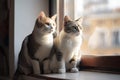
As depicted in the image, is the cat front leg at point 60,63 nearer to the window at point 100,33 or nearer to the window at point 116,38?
the window at point 100,33

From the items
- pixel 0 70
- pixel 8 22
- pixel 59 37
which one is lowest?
pixel 0 70

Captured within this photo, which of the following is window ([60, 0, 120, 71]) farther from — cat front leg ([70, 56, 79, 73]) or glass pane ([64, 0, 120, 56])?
cat front leg ([70, 56, 79, 73])

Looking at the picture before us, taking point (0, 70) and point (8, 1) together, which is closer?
point (8, 1)

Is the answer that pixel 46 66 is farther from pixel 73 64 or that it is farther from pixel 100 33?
pixel 100 33

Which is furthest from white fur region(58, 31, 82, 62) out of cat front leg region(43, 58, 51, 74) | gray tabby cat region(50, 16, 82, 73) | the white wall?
the white wall

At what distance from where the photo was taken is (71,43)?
1.30 m

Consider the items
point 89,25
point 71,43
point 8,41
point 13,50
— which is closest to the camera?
point 71,43

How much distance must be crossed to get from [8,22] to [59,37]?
0.45 m

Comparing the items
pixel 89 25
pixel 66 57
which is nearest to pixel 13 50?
pixel 66 57

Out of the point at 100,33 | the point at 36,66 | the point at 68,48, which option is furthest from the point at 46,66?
the point at 100,33

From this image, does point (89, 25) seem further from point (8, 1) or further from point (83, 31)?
point (8, 1)

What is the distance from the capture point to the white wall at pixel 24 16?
5.09ft

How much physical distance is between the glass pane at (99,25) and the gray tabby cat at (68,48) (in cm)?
13

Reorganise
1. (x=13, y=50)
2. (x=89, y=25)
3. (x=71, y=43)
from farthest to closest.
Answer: (x=13, y=50), (x=89, y=25), (x=71, y=43)
